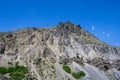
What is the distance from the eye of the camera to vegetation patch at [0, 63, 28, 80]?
109731 mm

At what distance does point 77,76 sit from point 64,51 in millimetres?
15926

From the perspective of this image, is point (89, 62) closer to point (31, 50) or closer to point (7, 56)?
point (31, 50)

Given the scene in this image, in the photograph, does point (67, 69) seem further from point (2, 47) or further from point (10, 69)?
point (2, 47)

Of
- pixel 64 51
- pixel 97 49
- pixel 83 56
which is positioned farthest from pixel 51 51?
pixel 97 49

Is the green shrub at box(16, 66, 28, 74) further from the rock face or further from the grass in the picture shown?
the grass

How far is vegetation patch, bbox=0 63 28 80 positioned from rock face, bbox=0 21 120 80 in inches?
106

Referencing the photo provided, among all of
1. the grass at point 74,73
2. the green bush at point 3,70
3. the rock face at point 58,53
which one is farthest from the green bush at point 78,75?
the green bush at point 3,70

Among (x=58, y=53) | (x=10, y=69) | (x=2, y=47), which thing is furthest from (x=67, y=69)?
(x=2, y=47)

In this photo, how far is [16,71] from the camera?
113375 millimetres

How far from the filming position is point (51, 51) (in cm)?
12719

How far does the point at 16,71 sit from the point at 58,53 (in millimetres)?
21126

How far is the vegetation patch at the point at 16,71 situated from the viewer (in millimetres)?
109731

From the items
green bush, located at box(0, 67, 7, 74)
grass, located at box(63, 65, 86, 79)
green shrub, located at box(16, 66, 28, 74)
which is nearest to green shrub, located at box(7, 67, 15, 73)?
green bush, located at box(0, 67, 7, 74)

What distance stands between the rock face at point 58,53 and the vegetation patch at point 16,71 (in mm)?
2683
